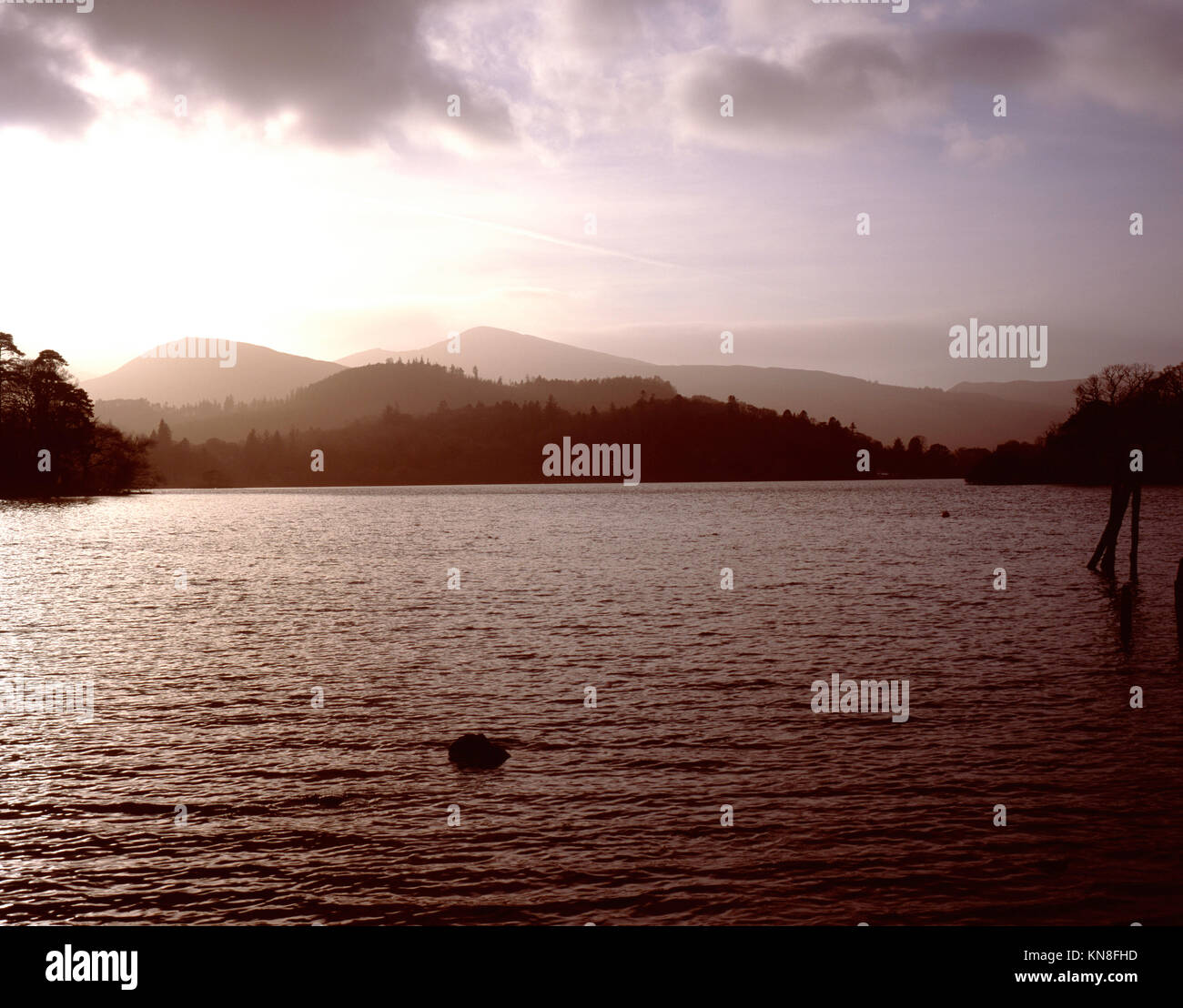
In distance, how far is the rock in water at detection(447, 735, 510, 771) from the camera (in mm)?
23531

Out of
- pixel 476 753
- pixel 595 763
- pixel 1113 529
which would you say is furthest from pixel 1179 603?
pixel 1113 529

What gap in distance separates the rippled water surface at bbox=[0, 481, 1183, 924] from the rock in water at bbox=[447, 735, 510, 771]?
Result: 322 millimetres

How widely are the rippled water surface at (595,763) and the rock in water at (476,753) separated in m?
0.32

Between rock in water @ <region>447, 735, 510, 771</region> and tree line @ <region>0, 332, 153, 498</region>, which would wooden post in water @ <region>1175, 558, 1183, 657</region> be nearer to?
rock in water @ <region>447, 735, 510, 771</region>

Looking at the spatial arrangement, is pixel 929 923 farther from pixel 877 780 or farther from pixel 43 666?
pixel 43 666

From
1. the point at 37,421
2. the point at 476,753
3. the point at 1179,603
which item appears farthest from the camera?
the point at 37,421

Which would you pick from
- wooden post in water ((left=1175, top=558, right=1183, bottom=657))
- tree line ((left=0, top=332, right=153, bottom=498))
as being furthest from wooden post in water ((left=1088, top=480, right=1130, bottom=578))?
tree line ((left=0, top=332, right=153, bottom=498))

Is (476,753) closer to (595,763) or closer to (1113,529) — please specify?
(595,763)

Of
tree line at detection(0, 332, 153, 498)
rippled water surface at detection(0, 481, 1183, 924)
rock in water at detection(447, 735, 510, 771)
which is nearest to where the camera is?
rippled water surface at detection(0, 481, 1183, 924)

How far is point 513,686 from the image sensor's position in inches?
1304

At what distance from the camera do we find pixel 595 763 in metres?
23.7

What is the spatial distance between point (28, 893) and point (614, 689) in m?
19.2

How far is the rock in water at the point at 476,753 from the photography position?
23531 mm

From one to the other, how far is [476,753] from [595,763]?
3.03 metres
